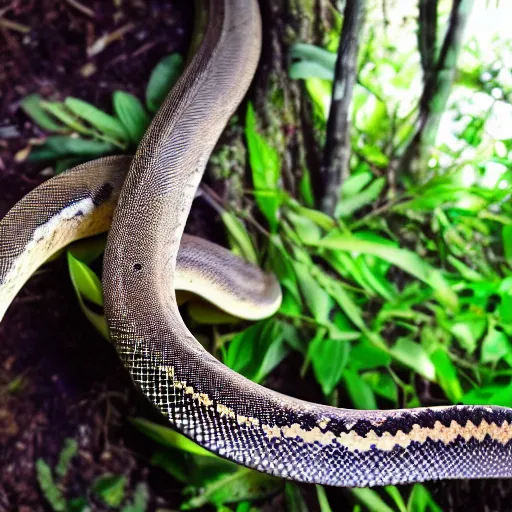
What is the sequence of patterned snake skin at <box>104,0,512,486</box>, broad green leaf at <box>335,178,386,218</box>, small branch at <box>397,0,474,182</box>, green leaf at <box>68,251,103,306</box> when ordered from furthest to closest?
broad green leaf at <box>335,178,386,218</box>
small branch at <box>397,0,474,182</box>
green leaf at <box>68,251,103,306</box>
patterned snake skin at <box>104,0,512,486</box>

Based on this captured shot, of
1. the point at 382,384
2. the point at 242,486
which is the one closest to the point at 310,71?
the point at 382,384

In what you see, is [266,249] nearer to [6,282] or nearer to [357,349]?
[357,349]

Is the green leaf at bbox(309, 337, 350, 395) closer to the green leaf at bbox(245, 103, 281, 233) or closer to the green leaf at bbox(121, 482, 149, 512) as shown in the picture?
the green leaf at bbox(245, 103, 281, 233)

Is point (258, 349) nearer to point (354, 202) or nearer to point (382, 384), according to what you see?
point (382, 384)

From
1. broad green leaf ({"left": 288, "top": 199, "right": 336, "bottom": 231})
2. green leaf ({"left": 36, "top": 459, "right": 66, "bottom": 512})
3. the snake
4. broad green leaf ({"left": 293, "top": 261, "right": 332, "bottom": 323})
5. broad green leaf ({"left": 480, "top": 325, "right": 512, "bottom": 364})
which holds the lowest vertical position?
green leaf ({"left": 36, "top": 459, "right": 66, "bottom": 512})

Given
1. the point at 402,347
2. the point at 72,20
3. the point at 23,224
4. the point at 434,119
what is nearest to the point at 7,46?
the point at 72,20

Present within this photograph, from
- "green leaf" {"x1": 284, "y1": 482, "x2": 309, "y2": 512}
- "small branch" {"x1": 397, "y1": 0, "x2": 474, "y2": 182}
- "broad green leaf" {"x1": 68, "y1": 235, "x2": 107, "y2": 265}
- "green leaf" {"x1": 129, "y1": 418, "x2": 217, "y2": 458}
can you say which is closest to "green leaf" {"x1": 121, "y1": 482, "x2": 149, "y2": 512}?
"green leaf" {"x1": 129, "y1": 418, "x2": 217, "y2": 458}

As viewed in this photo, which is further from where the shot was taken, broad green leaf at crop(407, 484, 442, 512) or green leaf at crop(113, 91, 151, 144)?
green leaf at crop(113, 91, 151, 144)

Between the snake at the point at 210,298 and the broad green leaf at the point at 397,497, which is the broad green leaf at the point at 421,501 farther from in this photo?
the snake at the point at 210,298
